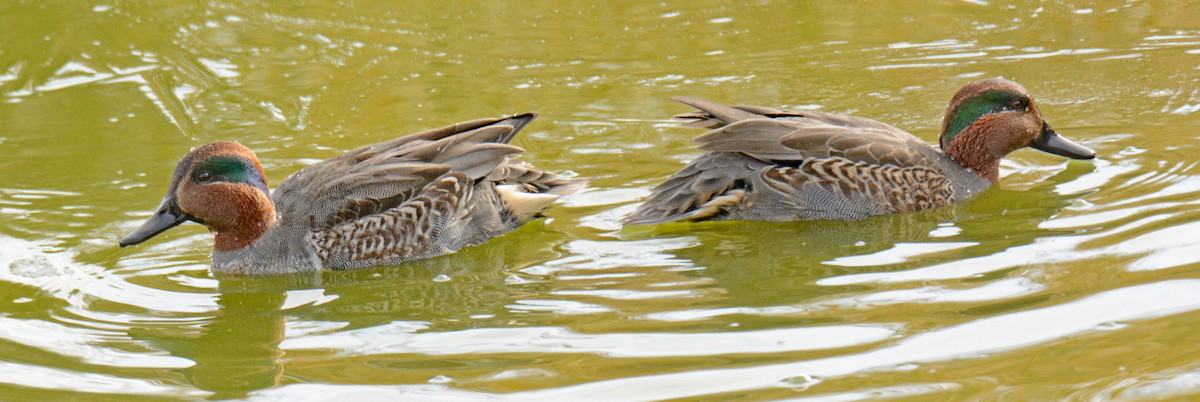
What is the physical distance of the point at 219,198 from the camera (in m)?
6.54

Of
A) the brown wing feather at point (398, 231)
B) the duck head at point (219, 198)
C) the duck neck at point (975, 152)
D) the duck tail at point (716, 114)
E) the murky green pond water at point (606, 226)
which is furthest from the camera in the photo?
the duck neck at point (975, 152)

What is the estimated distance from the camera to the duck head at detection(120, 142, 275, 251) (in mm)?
6453

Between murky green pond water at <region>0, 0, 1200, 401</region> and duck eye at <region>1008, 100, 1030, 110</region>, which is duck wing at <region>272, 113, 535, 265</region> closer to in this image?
murky green pond water at <region>0, 0, 1200, 401</region>

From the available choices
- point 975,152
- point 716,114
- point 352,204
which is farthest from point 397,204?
point 975,152

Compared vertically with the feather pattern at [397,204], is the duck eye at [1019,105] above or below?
above

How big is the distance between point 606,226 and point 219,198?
195 cm

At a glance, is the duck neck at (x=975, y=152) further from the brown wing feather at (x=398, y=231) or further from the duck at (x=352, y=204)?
the brown wing feather at (x=398, y=231)

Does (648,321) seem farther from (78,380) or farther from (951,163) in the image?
(951,163)

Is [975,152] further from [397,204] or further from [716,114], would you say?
[397,204]

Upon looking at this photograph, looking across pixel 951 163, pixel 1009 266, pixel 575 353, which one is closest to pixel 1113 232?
pixel 1009 266

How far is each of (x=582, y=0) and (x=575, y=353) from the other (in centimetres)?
738

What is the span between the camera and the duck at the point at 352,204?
21.4ft

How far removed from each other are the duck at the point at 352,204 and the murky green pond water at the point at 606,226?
0.12 m

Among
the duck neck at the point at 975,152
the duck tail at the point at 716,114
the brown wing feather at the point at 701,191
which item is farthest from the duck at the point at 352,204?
the duck neck at the point at 975,152
